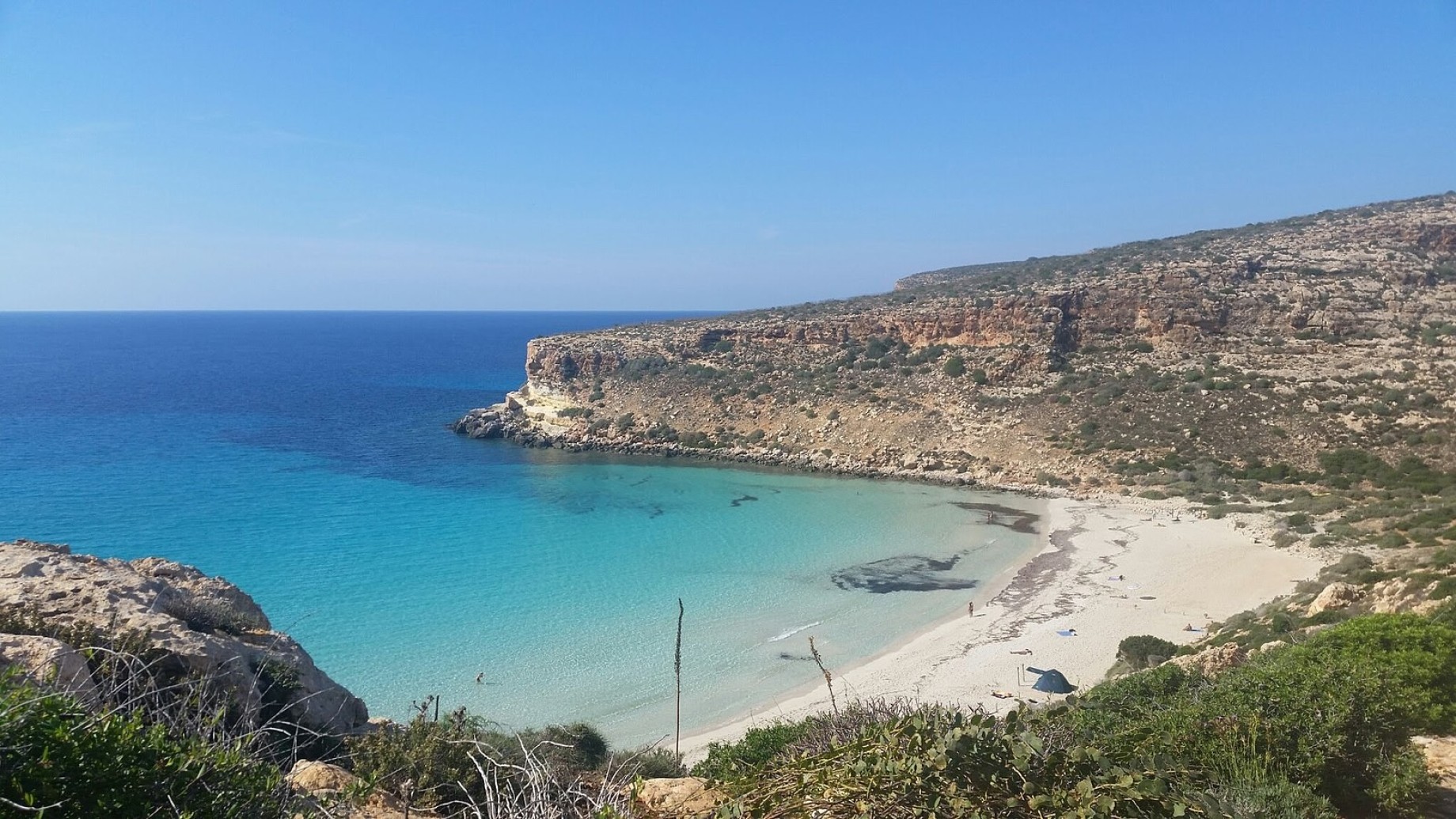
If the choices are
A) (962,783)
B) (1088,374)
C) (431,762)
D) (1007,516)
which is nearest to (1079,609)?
(1007,516)

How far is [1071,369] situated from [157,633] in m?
41.0

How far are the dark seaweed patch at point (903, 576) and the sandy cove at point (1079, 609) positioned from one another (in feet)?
4.88

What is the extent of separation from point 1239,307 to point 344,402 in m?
62.1

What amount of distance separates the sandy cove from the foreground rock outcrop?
639cm

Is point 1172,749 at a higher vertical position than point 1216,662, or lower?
higher

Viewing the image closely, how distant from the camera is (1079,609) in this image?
18656 mm

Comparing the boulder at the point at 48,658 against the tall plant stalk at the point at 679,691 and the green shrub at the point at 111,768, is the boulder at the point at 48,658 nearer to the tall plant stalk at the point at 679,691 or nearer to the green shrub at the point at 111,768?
the green shrub at the point at 111,768

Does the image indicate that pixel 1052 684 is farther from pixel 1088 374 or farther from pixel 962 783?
pixel 1088 374

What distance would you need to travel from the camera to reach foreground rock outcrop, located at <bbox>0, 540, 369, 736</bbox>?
5.64m

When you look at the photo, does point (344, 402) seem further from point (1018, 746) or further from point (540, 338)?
point (1018, 746)

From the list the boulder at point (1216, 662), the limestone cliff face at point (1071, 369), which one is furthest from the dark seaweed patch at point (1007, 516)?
the boulder at point (1216, 662)

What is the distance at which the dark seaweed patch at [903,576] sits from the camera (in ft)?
69.8

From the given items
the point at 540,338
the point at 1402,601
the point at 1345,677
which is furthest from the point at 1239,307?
the point at 540,338

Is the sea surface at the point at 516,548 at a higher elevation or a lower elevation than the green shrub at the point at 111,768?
lower
